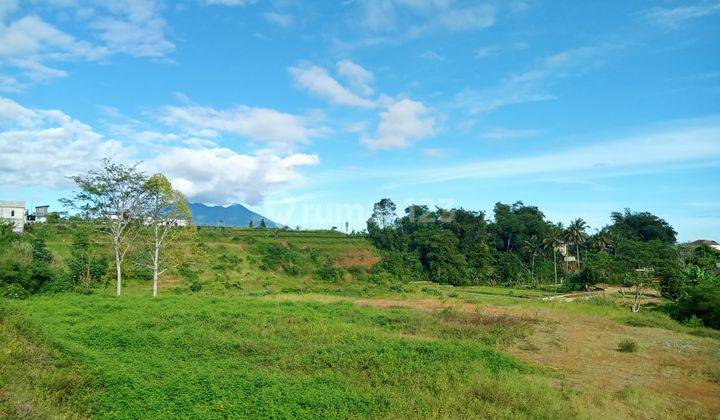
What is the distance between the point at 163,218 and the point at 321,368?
70.3 feet

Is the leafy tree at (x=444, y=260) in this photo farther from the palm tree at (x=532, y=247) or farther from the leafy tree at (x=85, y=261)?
the leafy tree at (x=85, y=261)

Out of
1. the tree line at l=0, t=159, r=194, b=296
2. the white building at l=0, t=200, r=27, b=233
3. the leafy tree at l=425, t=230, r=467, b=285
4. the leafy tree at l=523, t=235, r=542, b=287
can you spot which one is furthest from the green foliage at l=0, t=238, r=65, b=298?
the leafy tree at l=523, t=235, r=542, b=287

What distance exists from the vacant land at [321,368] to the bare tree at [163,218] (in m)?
9.77

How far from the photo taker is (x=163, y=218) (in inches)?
1151

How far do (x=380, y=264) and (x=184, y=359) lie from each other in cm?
5028

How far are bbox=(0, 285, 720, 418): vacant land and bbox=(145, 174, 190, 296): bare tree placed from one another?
9.77 m

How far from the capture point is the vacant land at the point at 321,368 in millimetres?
9188

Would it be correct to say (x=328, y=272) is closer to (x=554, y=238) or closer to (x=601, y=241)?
(x=554, y=238)

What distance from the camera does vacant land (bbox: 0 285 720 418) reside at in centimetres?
919

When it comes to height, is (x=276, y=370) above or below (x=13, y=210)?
below

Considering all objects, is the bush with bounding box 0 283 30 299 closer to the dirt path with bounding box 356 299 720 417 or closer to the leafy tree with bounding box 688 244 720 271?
the dirt path with bounding box 356 299 720 417

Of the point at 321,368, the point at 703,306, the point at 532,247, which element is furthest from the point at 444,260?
the point at 321,368

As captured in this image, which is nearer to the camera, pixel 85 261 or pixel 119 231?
pixel 119 231

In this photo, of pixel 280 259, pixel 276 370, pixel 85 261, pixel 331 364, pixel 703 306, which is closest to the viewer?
pixel 276 370
